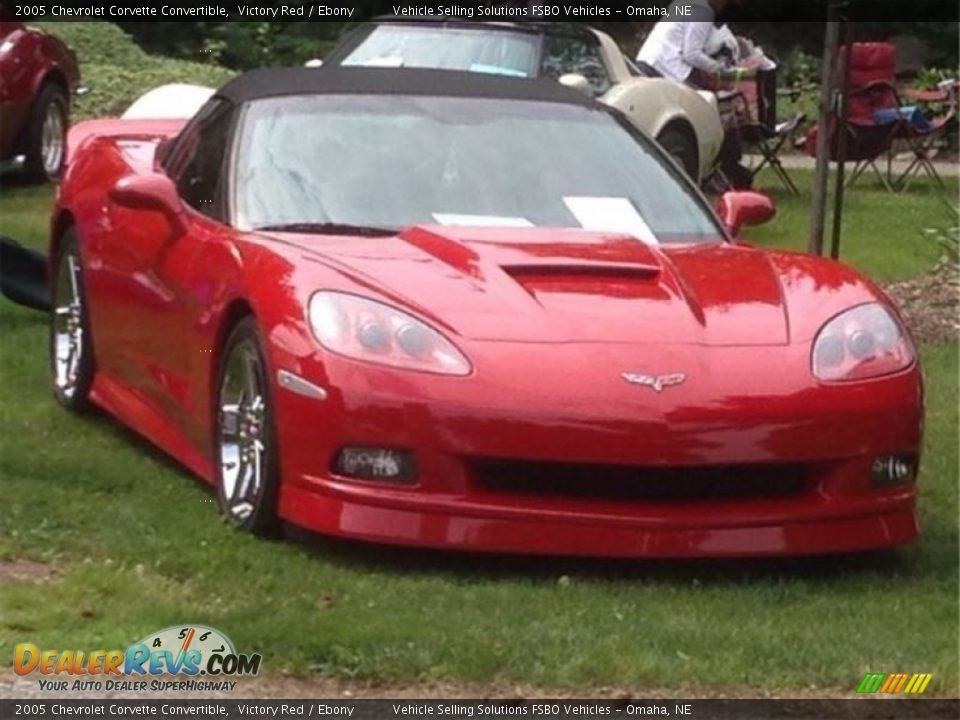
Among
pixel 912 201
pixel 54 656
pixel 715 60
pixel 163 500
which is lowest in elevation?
pixel 912 201

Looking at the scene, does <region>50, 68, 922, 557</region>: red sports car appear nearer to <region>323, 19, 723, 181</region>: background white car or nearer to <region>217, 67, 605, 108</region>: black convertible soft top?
<region>217, 67, 605, 108</region>: black convertible soft top

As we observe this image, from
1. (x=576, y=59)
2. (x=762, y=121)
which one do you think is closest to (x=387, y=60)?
(x=576, y=59)

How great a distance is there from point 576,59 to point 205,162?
7.69 metres

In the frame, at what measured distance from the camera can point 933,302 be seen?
10.7 m

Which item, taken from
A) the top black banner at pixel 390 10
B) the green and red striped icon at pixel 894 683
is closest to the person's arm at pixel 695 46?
the top black banner at pixel 390 10

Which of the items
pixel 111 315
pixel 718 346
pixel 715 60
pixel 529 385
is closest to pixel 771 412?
pixel 718 346

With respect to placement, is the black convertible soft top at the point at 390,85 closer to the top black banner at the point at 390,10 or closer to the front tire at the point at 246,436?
the front tire at the point at 246,436

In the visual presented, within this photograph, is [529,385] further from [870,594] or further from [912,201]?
[912,201]

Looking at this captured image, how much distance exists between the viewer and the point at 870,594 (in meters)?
5.95

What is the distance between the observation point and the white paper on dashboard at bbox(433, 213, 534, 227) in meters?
6.94

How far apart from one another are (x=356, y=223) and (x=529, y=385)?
3.91ft

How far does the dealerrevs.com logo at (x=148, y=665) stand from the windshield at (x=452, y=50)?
928cm

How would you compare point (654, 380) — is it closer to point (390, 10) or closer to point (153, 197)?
point (153, 197)

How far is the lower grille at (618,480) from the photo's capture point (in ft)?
19.4
